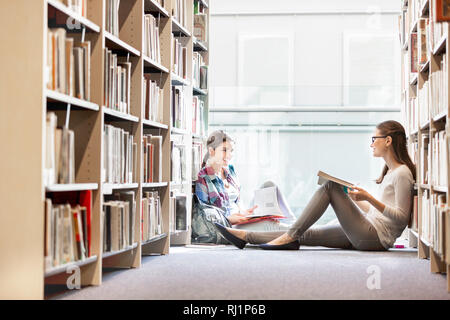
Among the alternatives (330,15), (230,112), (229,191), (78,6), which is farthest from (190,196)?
(330,15)

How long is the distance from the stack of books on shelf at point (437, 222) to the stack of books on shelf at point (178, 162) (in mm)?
1871

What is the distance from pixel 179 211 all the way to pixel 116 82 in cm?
163

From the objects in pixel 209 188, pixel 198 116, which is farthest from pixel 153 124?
pixel 198 116

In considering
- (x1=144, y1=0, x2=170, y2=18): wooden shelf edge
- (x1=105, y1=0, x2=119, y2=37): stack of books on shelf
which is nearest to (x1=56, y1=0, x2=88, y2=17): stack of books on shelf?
(x1=105, y1=0, x2=119, y2=37): stack of books on shelf

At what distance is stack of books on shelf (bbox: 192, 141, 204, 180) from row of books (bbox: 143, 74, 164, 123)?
103 centimetres

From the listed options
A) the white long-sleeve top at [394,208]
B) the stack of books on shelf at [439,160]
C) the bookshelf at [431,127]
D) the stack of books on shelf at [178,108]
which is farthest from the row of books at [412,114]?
the stack of books on shelf at [178,108]

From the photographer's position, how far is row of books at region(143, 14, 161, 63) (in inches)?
164

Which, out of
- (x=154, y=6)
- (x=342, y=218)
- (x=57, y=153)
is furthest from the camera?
(x=342, y=218)

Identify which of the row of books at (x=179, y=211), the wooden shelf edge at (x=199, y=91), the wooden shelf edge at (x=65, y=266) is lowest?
the wooden shelf edge at (x=65, y=266)

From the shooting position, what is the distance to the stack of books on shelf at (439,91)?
3120 mm

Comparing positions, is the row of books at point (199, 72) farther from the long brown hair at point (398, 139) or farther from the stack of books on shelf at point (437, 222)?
the stack of books on shelf at point (437, 222)

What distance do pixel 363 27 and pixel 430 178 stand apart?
13.1ft

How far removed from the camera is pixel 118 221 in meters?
3.40

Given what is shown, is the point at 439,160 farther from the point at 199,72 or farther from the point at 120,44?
the point at 199,72
